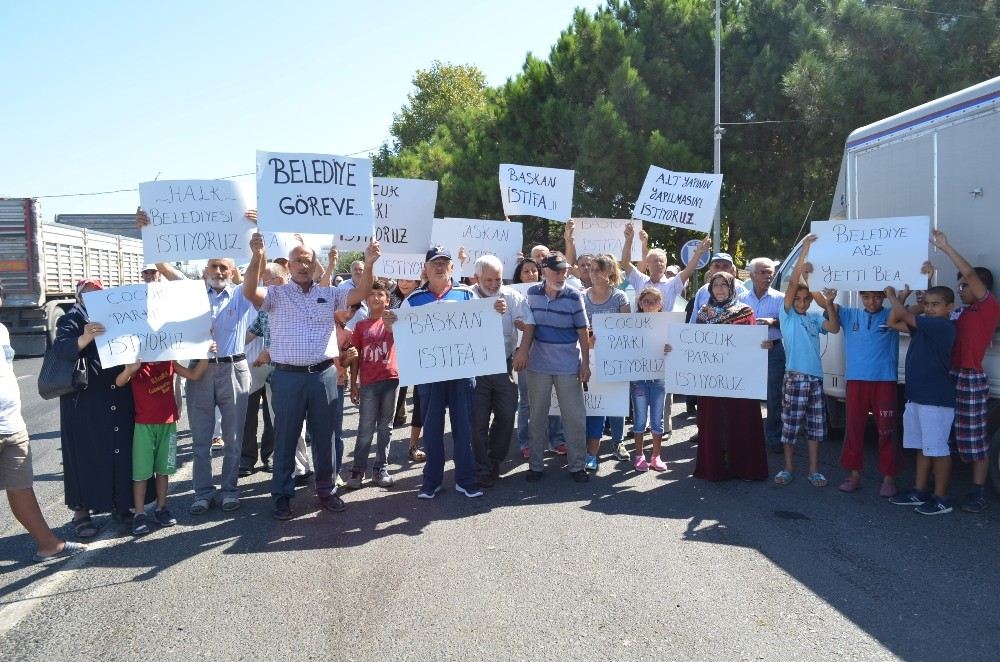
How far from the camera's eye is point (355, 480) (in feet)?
22.7

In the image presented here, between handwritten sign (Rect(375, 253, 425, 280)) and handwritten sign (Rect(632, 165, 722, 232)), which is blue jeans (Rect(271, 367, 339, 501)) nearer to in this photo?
handwritten sign (Rect(375, 253, 425, 280))

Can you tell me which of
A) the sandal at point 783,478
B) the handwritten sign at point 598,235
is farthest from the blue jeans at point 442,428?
the handwritten sign at point 598,235

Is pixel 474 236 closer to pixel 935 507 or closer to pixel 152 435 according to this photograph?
pixel 152 435

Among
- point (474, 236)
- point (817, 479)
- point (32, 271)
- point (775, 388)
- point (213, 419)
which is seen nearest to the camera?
point (213, 419)

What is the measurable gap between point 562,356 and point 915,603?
3289 mm

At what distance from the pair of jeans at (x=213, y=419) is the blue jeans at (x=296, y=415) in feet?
1.36

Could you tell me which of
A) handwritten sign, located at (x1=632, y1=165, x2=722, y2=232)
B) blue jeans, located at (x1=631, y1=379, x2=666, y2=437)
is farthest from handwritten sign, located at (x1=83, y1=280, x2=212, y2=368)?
handwritten sign, located at (x1=632, y1=165, x2=722, y2=232)

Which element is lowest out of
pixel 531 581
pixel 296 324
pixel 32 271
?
pixel 531 581

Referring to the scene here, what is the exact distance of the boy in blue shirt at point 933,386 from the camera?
590 centimetres

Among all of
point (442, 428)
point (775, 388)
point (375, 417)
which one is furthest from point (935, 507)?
point (375, 417)

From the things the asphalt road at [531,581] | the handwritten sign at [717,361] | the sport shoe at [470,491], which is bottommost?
the asphalt road at [531,581]

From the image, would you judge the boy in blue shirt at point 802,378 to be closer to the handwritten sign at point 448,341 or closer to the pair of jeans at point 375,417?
the handwritten sign at point 448,341

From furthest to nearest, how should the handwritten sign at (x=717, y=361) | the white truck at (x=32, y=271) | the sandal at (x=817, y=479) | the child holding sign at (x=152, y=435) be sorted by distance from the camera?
1. the white truck at (x=32, y=271)
2. the handwritten sign at (x=717, y=361)
3. the sandal at (x=817, y=479)
4. the child holding sign at (x=152, y=435)

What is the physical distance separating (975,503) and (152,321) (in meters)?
5.84
